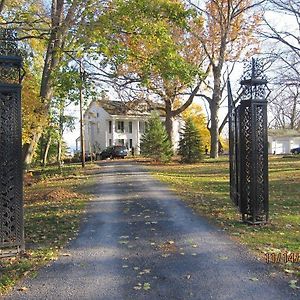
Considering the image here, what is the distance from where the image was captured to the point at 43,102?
17578 mm

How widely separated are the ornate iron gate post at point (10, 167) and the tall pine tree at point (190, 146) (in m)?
24.6

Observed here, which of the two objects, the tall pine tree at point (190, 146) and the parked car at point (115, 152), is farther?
the parked car at point (115, 152)

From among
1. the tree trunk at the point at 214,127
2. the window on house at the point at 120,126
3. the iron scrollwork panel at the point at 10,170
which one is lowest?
the iron scrollwork panel at the point at 10,170

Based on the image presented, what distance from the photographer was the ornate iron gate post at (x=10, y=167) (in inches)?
241

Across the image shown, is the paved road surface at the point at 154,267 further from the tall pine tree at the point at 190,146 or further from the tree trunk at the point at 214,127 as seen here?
the tree trunk at the point at 214,127

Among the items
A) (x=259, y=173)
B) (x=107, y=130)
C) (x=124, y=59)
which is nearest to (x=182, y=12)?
(x=124, y=59)

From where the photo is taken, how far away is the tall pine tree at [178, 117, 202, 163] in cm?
3030

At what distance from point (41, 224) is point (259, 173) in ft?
15.7

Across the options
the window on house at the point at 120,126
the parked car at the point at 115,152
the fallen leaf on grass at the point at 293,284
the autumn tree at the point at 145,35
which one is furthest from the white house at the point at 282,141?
the fallen leaf on grass at the point at 293,284

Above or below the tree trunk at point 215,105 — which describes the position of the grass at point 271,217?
below

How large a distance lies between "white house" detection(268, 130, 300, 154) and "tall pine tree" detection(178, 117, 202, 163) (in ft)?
113
